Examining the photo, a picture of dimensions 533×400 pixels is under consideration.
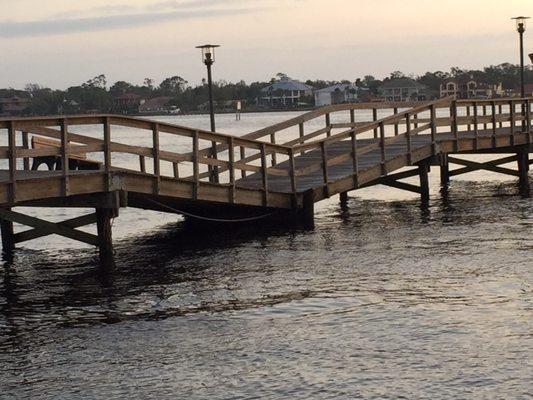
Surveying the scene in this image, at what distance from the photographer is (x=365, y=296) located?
14531 millimetres

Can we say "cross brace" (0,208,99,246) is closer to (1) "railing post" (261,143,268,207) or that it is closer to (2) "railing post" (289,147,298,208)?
(1) "railing post" (261,143,268,207)

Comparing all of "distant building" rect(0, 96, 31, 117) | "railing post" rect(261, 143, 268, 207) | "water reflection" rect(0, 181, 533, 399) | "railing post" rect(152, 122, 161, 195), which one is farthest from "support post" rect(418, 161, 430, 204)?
"distant building" rect(0, 96, 31, 117)

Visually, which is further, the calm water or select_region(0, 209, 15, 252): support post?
select_region(0, 209, 15, 252): support post

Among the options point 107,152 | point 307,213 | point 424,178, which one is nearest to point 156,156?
point 107,152

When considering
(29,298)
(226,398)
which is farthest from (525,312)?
(29,298)

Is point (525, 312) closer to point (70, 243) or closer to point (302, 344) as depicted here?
point (302, 344)

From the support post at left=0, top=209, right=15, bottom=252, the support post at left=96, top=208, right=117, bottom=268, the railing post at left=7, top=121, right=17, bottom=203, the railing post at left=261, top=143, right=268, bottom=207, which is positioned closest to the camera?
the railing post at left=7, top=121, right=17, bottom=203

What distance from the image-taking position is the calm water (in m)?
10.8

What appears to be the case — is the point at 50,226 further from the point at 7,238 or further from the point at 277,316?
the point at 277,316

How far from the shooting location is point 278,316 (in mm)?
13578

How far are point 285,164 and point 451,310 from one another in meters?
12.1

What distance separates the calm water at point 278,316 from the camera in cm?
1080

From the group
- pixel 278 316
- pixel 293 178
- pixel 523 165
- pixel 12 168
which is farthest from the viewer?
pixel 523 165

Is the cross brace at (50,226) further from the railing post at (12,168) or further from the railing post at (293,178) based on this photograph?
the railing post at (293,178)
